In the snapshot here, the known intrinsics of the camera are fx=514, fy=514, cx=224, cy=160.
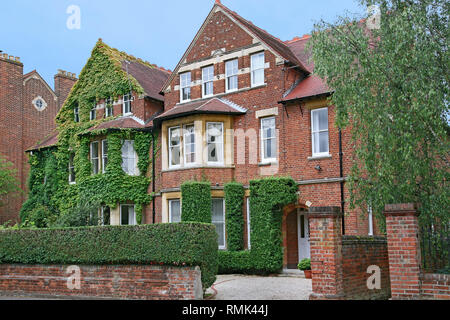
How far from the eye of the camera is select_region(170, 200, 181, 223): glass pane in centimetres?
2188

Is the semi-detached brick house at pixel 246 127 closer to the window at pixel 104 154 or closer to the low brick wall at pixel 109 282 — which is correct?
the window at pixel 104 154

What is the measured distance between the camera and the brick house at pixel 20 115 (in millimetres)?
33344

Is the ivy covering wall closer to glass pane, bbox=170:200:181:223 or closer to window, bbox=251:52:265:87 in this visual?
glass pane, bbox=170:200:181:223

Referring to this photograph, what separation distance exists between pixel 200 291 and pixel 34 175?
1827 cm

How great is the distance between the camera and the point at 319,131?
759 inches

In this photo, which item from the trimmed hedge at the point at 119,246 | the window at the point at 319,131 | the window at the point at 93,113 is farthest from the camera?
the window at the point at 93,113

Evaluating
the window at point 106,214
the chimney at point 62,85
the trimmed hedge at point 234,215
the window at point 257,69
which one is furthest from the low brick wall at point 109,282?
the chimney at point 62,85

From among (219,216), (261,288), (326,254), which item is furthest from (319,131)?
(326,254)

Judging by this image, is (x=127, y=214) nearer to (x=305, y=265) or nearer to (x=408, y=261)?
(x=305, y=265)

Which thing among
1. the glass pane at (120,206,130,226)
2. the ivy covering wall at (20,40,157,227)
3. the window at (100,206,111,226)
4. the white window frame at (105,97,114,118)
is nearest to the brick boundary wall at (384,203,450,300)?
the ivy covering wall at (20,40,157,227)

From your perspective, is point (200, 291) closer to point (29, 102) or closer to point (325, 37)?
point (325, 37)

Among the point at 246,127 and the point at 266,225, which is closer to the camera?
the point at 266,225

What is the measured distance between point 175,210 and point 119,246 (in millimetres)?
7532

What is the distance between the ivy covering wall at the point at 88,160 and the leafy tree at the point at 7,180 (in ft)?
13.4
